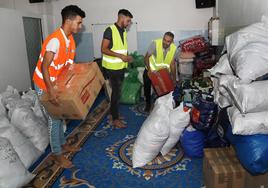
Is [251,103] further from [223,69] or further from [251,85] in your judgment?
[223,69]

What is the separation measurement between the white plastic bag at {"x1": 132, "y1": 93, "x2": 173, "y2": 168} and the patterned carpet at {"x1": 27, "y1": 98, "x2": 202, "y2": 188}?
0.08m

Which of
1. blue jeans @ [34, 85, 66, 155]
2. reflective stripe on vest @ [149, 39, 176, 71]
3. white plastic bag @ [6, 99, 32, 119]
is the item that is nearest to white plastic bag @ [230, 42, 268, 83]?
blue jeans @ [34, 85, 66, 155]

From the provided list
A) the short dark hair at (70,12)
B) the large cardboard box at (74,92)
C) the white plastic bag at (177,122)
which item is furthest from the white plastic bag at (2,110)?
the white plastic bag at (177,122)

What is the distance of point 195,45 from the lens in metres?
4.61

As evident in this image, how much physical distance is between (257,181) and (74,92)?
1.44 metres

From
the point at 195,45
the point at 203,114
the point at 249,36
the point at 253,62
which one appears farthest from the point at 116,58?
the point at 195,45

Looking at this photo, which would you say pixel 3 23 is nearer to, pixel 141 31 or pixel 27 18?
pixel 27 18

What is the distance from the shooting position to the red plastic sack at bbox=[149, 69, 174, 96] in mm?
3434

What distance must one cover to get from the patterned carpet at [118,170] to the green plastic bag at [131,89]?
128 cm

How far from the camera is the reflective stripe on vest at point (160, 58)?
11.6ft

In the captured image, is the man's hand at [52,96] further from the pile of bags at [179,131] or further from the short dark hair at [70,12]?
the pile of bags at [179,131]

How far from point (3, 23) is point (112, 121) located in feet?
7.16

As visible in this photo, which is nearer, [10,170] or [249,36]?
[249,36]

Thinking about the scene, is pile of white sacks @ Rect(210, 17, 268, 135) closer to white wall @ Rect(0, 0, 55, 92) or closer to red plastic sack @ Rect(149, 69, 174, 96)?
red plastic sack @ Rect(149, 69, 174, 96)
